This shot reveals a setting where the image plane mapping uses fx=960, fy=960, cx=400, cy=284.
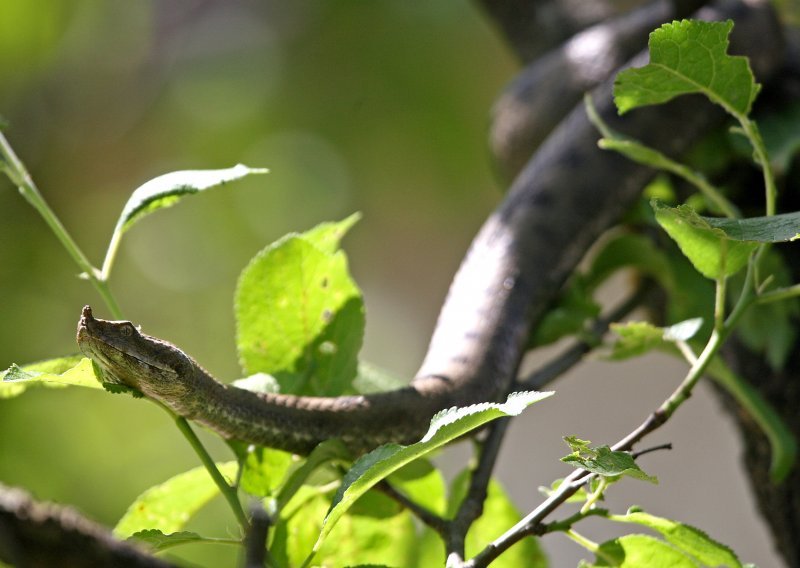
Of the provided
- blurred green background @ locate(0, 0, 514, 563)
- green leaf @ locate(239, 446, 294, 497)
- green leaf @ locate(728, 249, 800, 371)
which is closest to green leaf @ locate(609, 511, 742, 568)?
green leaf @ locate(239, 446, 294, 497)

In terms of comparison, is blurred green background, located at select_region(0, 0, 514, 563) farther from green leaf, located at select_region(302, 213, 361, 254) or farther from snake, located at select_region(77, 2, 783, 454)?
green leaf, located at select_region(302, 213, 361, 254)

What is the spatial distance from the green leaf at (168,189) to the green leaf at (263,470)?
0.19 m

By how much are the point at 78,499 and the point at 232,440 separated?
1.66 m

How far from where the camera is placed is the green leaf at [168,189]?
2.10 feet

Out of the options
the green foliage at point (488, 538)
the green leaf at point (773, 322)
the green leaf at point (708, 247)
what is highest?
the green leaf at point (708, 247)

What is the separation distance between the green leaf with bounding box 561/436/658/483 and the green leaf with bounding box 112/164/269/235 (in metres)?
0.28

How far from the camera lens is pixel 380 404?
815 mm

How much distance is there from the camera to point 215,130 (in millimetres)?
2865

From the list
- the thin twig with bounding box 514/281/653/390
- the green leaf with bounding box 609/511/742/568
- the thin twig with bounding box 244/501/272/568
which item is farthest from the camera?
the thin twig with bounding box 514/281/653/390

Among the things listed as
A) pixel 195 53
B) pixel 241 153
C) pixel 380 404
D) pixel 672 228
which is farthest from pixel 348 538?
pixel 195 53

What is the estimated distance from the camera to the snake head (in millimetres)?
627

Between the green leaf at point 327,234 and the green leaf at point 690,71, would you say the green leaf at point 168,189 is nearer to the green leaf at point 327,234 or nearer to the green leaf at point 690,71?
the green leaf at point 327,234

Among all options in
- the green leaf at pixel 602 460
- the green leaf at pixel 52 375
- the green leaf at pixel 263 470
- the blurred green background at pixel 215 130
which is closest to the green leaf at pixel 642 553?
the green leaf at pixel 602 460

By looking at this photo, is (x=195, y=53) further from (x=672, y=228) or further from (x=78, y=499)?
(x=672, y=228)
